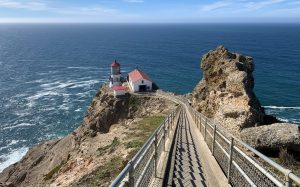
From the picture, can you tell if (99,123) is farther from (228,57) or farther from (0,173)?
(228,57)

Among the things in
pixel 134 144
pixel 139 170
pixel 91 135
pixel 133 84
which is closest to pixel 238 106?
pixel 134 144

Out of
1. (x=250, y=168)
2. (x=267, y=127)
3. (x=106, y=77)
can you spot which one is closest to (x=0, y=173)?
(x=267, y=127)

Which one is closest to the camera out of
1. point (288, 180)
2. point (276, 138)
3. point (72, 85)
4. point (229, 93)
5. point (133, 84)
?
point (288, 180)

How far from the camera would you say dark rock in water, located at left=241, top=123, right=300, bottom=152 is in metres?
19.3

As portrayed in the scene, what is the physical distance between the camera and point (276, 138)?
19.6 metres

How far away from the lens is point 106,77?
10544cm

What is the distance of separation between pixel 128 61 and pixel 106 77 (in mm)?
27958

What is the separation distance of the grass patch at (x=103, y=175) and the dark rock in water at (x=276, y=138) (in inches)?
373

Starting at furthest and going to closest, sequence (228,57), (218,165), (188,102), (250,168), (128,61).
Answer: (128,61) → (188,102) → (228,57) → (218,165) → (250,168)

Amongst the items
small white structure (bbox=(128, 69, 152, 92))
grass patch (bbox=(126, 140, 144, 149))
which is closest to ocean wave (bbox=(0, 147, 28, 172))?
small white structure (bbox=(128, 69, 152, 92))

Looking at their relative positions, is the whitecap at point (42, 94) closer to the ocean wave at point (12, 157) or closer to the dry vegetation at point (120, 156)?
the ocean wave at point (12, 157)

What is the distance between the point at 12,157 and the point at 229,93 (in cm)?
3813

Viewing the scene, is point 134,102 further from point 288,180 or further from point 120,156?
point 288,180

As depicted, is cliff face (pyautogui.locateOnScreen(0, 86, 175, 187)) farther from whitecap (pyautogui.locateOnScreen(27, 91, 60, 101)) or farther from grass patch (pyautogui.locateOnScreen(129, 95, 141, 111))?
whitecap (pyautogui.locateOnScreen(27, 91, 60, 101))
